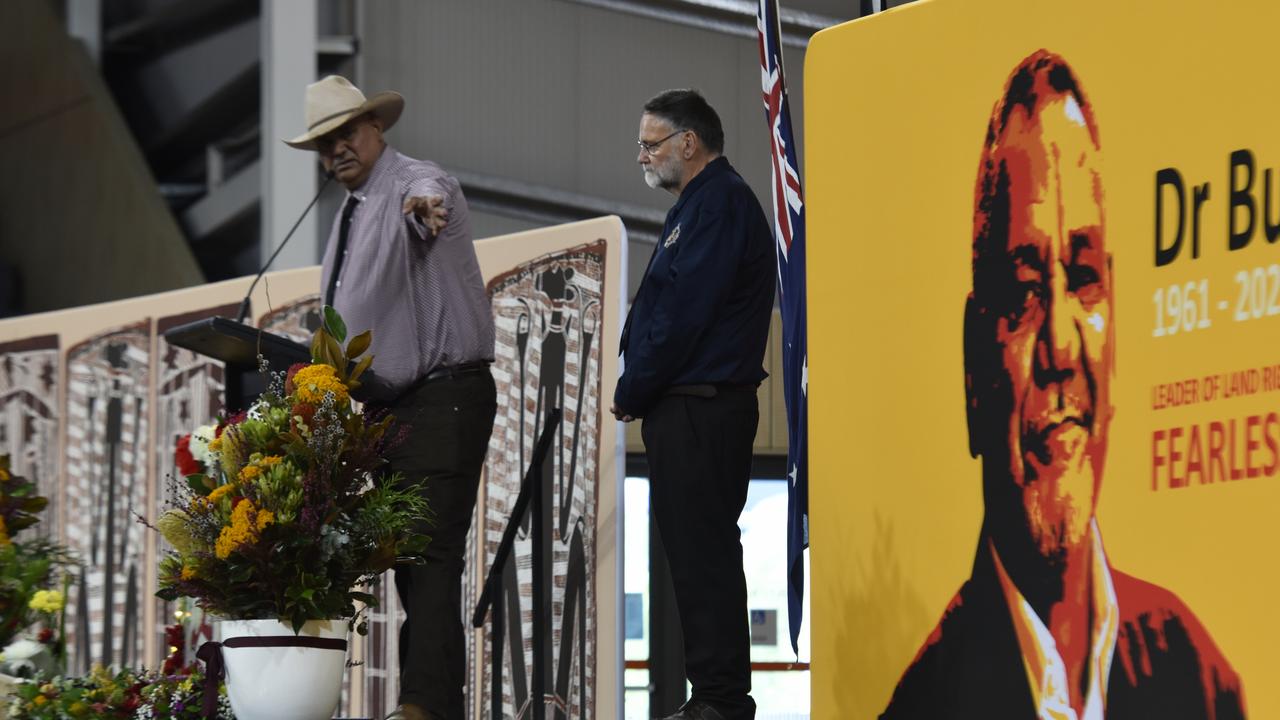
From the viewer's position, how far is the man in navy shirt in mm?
3209

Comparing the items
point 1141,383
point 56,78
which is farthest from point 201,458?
point 56,78

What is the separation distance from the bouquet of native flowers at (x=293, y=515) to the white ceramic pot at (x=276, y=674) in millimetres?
32

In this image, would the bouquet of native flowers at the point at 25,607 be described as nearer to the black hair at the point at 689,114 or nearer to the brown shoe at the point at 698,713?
the brown shoe at the point at 698,713

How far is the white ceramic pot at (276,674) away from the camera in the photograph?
297 centimetres

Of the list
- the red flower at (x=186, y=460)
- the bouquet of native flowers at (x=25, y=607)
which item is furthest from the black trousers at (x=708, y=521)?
the bouquet of native flowers at (x=25, y=607)

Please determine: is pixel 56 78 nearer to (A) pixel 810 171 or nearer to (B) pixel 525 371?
(B) pixel 525 371

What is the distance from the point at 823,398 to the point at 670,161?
2.33ft

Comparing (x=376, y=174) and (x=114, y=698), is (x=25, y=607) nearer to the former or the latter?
(x=114, y=698)

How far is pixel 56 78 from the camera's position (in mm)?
8656

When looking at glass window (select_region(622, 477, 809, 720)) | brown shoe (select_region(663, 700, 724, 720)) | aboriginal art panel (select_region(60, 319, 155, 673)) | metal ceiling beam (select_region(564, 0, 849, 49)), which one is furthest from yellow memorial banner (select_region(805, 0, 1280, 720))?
glass window (select_region(622, 477, 809, 720))

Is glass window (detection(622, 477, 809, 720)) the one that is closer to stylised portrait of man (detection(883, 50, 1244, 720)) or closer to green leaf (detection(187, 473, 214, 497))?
green leaf (detection(187, 473, 214, 497))

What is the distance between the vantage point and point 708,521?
10.7 ft

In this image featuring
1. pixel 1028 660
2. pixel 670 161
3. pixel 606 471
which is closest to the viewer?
pixel 1028 660

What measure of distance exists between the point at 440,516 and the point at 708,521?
0.54 metres
